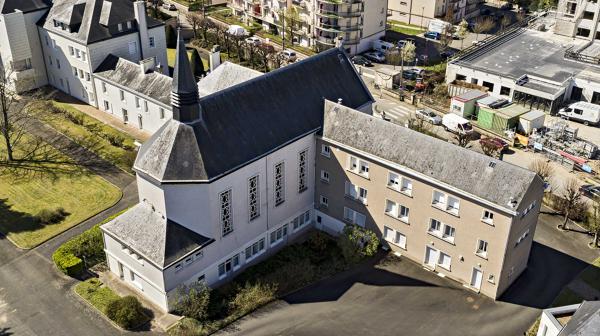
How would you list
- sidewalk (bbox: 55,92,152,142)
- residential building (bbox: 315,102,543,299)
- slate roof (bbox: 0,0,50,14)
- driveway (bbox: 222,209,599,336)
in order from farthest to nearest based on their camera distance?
slate roof (bbox: 0,0,50,14) → sidewalk (bbox: 55,92,152,142) → residential building (bbox: 315,102,543,299) → driveway (bbox: 222,209,599,336)

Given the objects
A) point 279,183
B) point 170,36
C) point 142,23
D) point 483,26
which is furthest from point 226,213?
point 483,26

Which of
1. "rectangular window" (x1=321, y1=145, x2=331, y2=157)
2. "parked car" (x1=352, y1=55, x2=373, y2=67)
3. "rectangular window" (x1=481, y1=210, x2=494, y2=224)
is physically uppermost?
→ "rectangular window" (x1=321, y1=145, x2=331, y2=157)

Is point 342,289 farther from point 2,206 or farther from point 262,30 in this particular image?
point 262,30

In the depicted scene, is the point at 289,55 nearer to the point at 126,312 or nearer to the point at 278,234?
the point at 278,234

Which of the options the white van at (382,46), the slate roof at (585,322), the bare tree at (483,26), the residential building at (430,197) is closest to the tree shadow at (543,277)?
the residential building at (430,197)

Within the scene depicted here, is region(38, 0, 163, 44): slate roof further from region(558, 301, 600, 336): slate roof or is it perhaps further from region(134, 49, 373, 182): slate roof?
region(558, 301, 600, 336): slate roof

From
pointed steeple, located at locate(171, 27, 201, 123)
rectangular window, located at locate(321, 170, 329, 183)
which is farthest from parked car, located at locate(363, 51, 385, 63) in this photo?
pointed steeple, located at locate(171, 27, 201, 123)

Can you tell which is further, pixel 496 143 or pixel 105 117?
pixel 105 117
